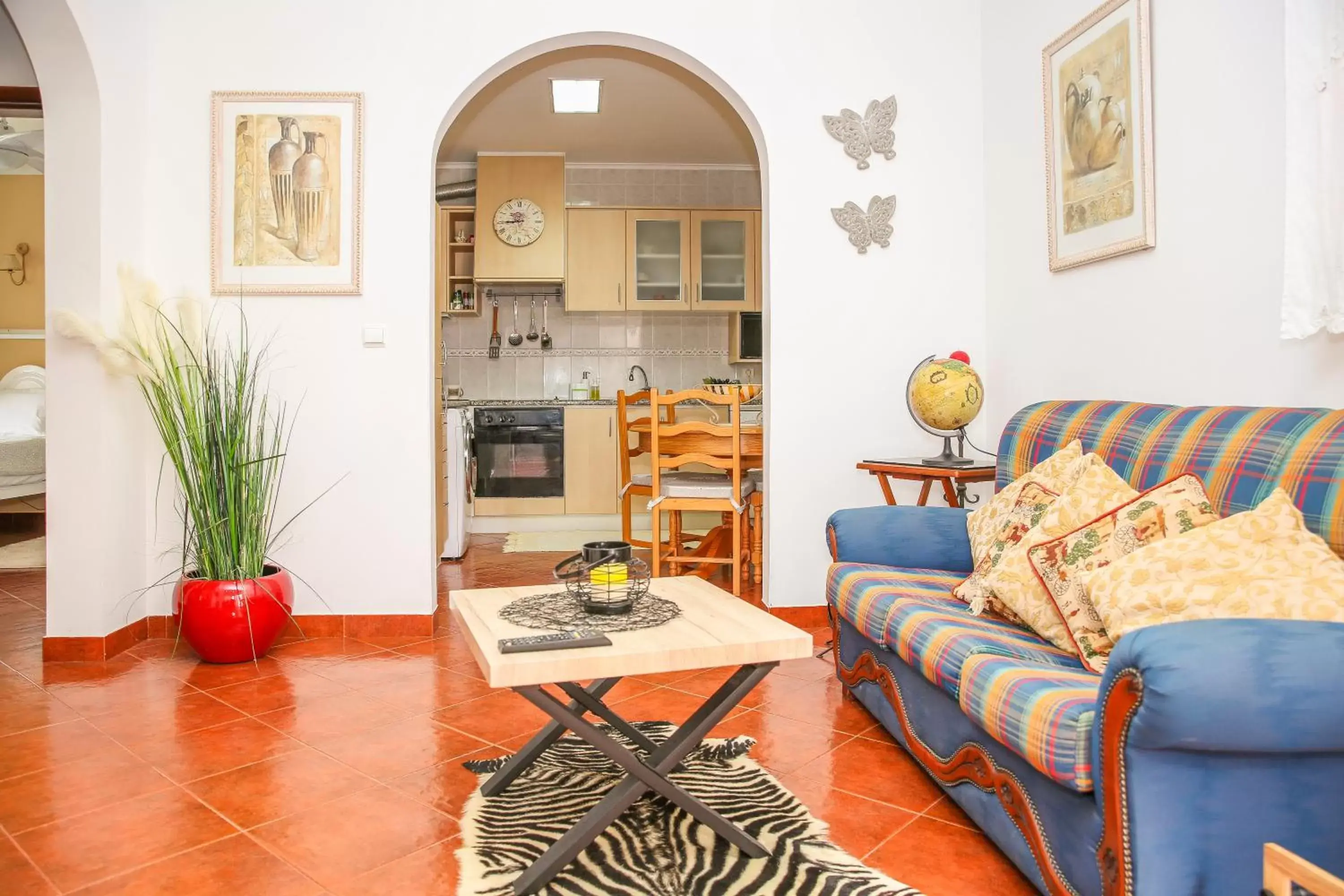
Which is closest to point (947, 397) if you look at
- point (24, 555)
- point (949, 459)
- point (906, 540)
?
point (949, 459)

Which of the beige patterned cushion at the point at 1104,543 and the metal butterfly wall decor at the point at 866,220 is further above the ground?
the metal butterfly wall decor at the point at 866,220

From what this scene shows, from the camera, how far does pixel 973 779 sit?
1.89m

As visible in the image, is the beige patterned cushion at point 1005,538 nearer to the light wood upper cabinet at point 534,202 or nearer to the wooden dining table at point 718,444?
the wooden dining table at point 718,444

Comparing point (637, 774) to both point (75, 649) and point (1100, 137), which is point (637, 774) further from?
point (75, 649)

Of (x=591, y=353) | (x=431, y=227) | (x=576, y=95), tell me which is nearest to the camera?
(x=431, y=227)

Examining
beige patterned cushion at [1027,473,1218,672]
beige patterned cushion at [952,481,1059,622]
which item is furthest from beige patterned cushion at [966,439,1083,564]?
beige patterned cushion at [1027,473,1218,672]

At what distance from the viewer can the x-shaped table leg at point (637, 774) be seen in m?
1.71

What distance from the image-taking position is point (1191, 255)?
2.50m

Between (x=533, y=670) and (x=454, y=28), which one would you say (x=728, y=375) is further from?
(x=533, y=670)

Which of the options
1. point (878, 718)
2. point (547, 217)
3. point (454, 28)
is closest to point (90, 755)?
point (878, 718)

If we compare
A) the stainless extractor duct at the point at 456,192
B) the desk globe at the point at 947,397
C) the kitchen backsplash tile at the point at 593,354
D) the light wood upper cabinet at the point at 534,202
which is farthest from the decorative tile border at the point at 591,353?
→ the desk globe at the point at 947,397

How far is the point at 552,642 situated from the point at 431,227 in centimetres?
254

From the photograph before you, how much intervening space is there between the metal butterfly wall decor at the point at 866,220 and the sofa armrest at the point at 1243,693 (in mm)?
2729

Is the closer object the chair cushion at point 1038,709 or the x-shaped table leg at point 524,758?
the chair cushion at point 1038,709
